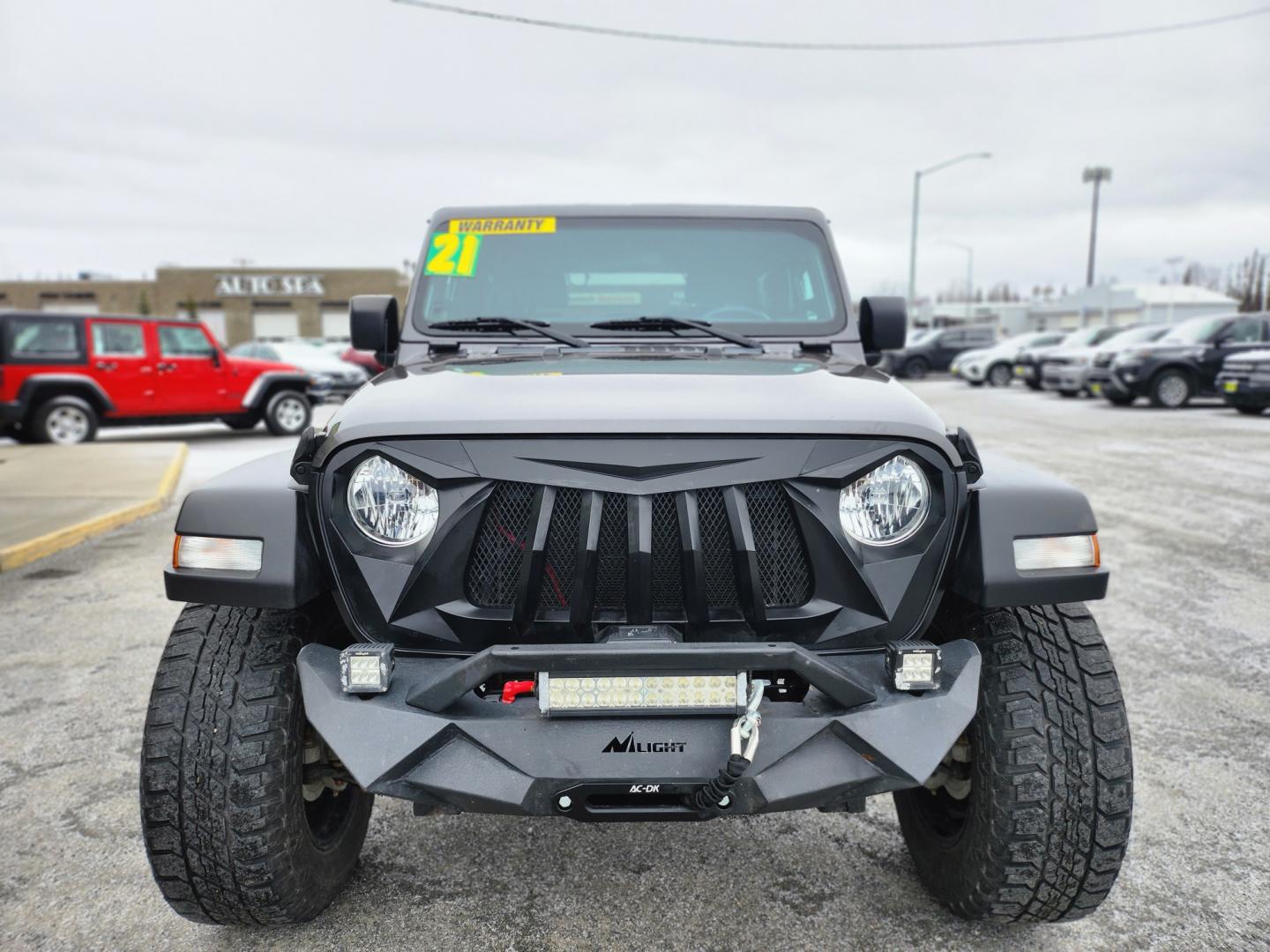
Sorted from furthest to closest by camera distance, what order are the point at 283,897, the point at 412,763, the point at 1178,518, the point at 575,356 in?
the point at 1178,518 → the point at 575,356 → the point at 283,897 → the point at 412,763

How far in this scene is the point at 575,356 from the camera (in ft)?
9.83

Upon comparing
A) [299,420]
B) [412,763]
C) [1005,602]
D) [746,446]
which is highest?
[746,446]

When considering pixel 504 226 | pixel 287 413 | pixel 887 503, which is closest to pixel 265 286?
pixel 287 413

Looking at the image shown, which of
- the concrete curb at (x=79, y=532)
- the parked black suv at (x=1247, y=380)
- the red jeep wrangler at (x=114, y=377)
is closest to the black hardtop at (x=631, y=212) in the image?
the concrete curb at (x=79, y=532)

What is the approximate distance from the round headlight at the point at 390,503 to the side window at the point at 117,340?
12026 mm

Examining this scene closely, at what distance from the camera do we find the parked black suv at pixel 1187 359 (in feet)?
53.6

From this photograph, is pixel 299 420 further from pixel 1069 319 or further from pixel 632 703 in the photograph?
pixel 1069 319

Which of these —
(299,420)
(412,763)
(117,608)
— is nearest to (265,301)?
(299,420)

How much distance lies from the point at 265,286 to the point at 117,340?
50.3 m

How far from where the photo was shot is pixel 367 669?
195 centimetres

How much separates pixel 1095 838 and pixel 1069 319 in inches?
2802

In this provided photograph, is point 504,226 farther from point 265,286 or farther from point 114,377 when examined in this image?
point 265,286

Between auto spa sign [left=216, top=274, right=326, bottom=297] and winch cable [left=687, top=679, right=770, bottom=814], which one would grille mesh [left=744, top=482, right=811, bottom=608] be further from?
auto spa sign [left=216, top=274, right=326, bottom=297]

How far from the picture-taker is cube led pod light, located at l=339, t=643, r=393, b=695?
1.95m
